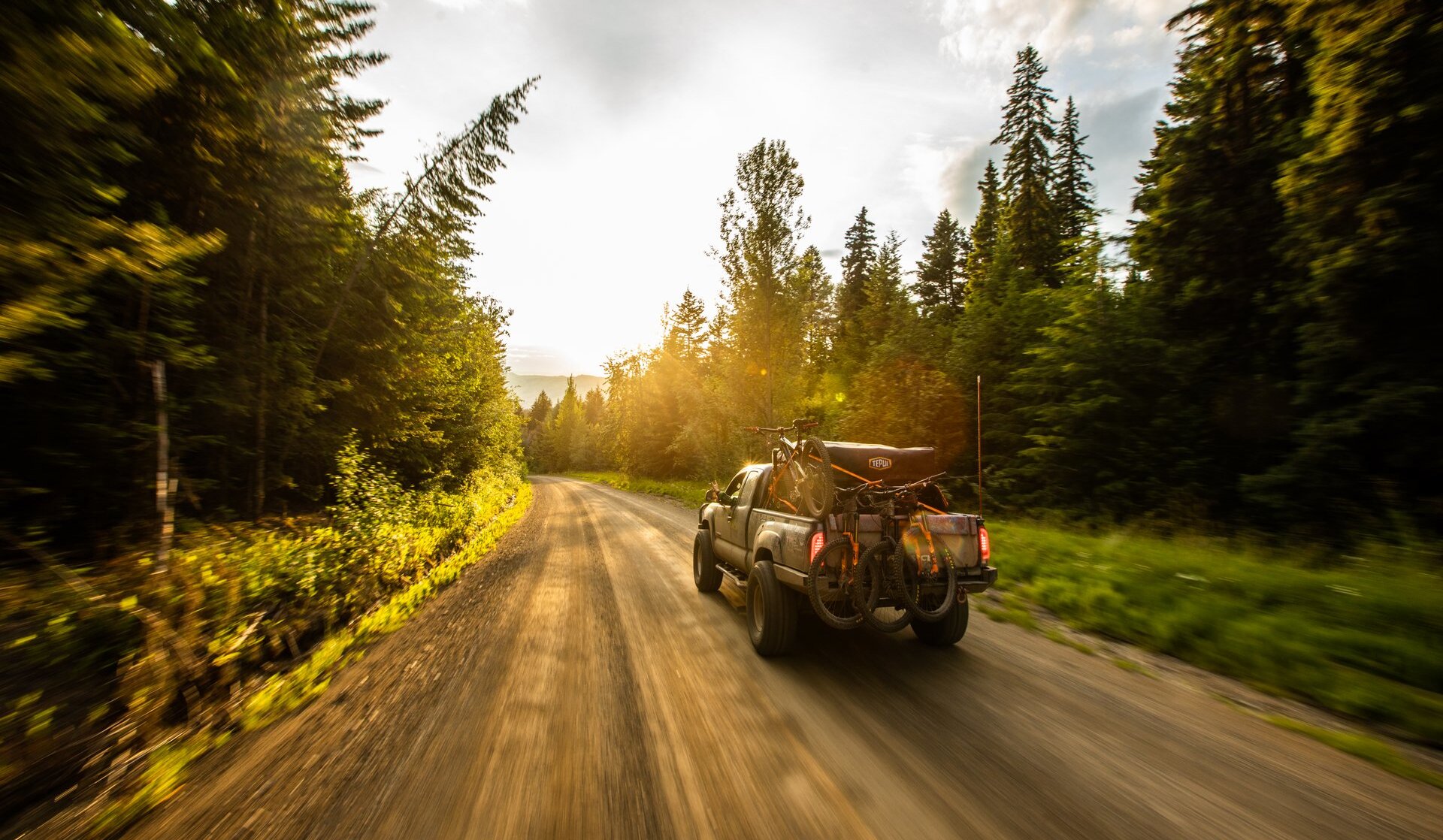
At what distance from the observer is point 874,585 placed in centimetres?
415

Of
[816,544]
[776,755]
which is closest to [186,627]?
[776,755]

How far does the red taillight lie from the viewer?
428 centimetres

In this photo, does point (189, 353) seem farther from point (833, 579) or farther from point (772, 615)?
point (833, 579)

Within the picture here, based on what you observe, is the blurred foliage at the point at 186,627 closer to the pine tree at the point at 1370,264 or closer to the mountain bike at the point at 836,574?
the mountain bike at the point at 836,574

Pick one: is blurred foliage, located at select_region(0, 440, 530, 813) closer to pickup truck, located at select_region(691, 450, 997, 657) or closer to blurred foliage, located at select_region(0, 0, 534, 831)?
blurred foliage, located at select_region(0, 0, 534, 831)

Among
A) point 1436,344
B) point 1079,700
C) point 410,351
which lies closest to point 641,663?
point 1079,700

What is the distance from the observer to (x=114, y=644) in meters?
3.46

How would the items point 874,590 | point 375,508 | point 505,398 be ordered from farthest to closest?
point 505,398 → point 375,508 → point 874,590

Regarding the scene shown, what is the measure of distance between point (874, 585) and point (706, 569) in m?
Answer: 3.32

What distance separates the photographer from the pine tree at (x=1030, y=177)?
24875 mm

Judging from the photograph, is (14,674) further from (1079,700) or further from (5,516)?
(1079,700)

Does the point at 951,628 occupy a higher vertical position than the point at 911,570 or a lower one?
lower

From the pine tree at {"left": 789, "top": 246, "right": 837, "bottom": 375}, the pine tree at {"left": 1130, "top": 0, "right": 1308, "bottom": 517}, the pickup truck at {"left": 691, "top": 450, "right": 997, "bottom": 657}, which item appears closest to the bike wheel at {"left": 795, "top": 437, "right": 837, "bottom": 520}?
the pickup truck at {"left": 691, "top": 450, "right": 997, "bottom": 657}

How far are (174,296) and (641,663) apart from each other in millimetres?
5620
